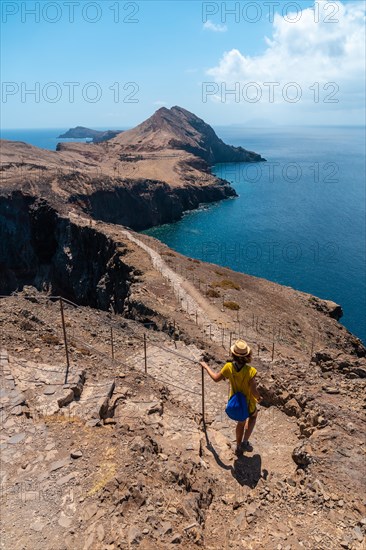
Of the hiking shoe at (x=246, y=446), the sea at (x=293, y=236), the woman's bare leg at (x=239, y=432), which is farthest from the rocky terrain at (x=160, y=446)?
the sea at (x=293, y=236)

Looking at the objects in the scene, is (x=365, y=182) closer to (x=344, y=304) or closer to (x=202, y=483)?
(x=344, y=304)

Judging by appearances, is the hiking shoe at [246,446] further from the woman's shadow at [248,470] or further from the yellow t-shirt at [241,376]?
the yellow t-shirt at [241,376]

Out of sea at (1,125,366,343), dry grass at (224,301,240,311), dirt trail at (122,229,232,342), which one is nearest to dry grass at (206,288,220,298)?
dirt trail at (122,229,232,342)

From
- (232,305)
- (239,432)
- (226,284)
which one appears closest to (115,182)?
(226,284)

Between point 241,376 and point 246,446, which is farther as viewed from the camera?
point 246,446

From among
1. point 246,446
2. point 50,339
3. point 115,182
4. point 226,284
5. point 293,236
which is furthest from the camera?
point 115,182

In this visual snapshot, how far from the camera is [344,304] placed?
2429 inches

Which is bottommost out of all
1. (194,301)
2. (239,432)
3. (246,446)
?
(246,446)

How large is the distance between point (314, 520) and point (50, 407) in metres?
7.26

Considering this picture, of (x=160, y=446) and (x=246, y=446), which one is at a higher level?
(x=160, y=446)

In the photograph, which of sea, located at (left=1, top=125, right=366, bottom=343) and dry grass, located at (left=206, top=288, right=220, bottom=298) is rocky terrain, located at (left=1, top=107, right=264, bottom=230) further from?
dry grass, located at (left=206, top=288, right=220, bottom=298)

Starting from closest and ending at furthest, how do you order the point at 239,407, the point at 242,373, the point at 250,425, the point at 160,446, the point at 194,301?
the point at 242,373 < the point at 239,407 < the point at 160,446 < the point at 250,425 < the point at 194,301

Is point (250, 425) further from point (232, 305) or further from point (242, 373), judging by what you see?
point (232, 305)

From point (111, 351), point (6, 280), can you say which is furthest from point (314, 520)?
point (6, 280)
